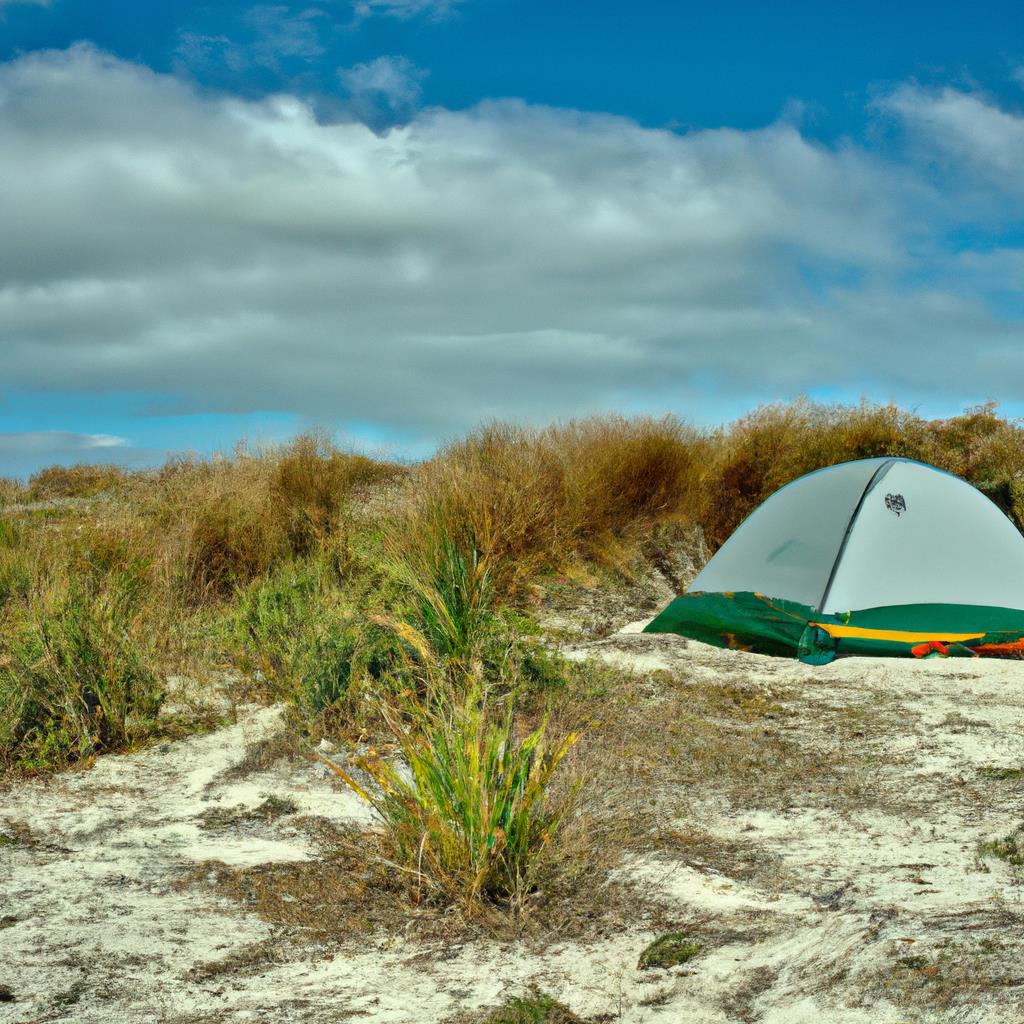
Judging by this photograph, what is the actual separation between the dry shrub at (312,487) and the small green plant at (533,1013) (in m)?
7.33

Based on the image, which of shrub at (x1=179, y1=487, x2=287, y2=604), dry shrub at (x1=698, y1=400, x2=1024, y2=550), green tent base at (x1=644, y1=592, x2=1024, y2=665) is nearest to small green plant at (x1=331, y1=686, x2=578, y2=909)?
green tent base at (x1=644, y1=592, x2=1024, y2=665)

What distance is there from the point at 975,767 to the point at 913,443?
8.29m

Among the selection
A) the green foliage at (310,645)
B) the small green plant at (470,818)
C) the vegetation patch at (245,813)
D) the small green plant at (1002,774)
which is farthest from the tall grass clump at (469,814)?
the small green plant at (1002,774)

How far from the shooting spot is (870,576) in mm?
8680

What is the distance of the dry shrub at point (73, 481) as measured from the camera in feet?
51.6

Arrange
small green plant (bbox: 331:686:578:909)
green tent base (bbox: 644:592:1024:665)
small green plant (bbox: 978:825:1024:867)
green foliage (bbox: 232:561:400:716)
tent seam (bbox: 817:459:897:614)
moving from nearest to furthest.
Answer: small green plant (bbox: 331:686:578:909)
small green plant (bbox: 978:825:1024:867)
green foliage (bbox: 232:561:400:716)
green tent base (bbox: 644:592:1024:665)
tent seam (bbox: 817:459:897:614)

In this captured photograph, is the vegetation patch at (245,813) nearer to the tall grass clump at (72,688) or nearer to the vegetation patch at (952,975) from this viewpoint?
the tall grass clump at (72,688)

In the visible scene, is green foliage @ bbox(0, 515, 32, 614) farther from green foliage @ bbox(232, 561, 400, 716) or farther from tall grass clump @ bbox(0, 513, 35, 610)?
green foliage @ bbox(232, 561, 400, 716)

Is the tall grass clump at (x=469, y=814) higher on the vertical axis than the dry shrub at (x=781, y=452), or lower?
lower

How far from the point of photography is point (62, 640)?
609cm

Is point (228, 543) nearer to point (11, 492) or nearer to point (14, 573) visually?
point (14, 573)

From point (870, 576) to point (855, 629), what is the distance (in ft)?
1.82

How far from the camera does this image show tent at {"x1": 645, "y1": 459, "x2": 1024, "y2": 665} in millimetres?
8391

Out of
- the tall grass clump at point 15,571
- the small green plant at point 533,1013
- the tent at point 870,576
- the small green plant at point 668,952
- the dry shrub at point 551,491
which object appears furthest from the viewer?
the dry shrub at point 551,491
